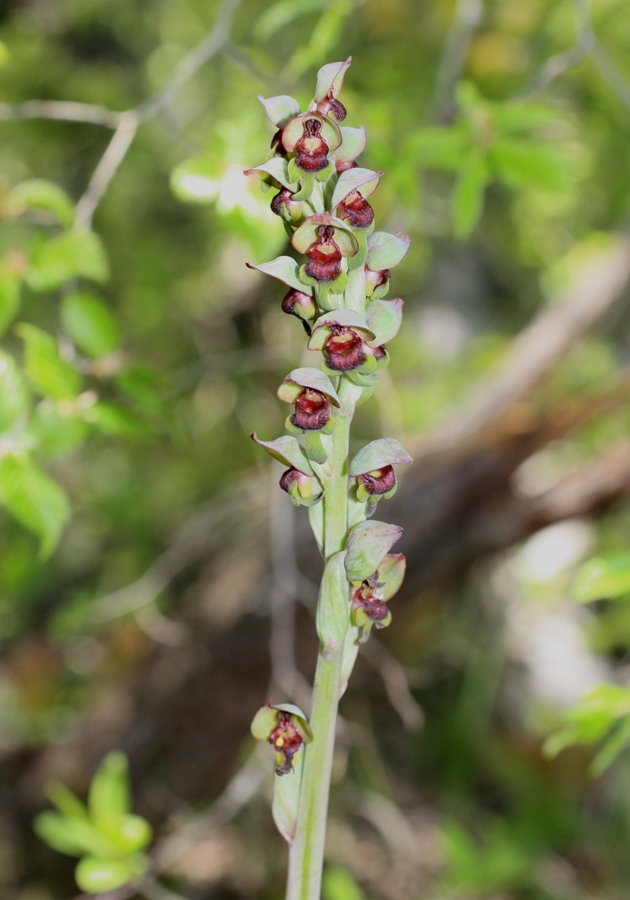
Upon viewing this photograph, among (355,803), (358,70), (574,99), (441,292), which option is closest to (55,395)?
(358,70)

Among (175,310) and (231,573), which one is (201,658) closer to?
(231,573)

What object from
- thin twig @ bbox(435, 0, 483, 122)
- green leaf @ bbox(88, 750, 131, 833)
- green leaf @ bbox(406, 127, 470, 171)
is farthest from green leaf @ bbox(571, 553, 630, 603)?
thin twig @ bbox(435, 0, 483, 122)

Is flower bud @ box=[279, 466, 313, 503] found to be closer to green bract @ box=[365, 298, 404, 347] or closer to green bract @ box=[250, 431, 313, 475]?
green bract @ box=[250, 431, 313, 475]

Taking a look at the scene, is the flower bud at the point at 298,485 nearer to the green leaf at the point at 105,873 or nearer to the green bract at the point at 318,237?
the green bract at the point at 318,237

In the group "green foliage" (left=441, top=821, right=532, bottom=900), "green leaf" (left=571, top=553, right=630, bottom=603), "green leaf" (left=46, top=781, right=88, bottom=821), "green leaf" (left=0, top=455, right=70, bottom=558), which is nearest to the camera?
"green leaf" (left=571, top=553, right=630, bottom=603)

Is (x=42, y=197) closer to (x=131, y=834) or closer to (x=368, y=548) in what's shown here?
(x=368, y=548)

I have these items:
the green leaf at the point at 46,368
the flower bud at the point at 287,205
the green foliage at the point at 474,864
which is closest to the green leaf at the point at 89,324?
the green leaf at the point at 46,368

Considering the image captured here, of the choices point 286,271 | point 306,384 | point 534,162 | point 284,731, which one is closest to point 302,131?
point 286,271

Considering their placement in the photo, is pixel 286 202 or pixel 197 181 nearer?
pixel 286 202
